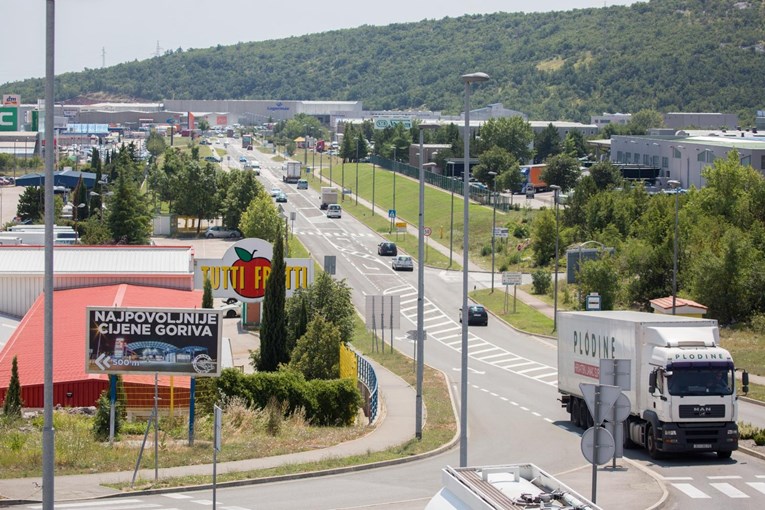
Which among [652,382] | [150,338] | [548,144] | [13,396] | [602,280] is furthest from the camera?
[548,144]

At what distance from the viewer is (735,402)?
3114 centimetres

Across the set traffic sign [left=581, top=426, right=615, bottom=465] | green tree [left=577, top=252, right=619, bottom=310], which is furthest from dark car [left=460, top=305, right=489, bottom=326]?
traffic sign [left=581, top=426, right=615, bottom=465]

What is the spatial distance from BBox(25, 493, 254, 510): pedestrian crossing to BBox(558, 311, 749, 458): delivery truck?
11.3 metres

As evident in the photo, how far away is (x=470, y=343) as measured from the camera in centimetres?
6072

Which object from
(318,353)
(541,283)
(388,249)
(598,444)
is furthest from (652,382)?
(388,249)

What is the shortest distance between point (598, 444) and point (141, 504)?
10357mm

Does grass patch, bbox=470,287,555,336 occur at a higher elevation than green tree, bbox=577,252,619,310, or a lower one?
lower

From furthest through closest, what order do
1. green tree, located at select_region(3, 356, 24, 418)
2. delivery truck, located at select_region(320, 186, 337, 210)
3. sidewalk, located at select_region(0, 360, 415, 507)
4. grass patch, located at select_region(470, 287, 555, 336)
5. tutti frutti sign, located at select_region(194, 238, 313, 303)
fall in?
1. delivery truck, located at select_region(320, 186, 337, 210)
2. grass patch, located at select_region(470, 287, 555, 336)
3. tutti frutti sign, located at select_region(194, 238, 313, 303)
4. green tree, located at select_region(3, 356, 24, 418)
5. sidewalk, located at select_region(0, 360, 415, 507)

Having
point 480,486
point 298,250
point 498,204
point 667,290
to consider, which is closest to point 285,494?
point 480,486

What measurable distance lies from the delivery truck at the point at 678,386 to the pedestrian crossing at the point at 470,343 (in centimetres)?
1455

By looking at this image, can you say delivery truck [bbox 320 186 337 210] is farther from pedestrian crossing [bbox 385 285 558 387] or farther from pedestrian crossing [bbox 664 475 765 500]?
pedestrian crossing [bbox 664 475 765 500]

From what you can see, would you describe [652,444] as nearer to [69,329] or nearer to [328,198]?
[69,329]

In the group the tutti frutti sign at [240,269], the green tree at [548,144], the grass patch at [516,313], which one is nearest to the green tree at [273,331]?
the tutti frutti sign at [240,269]

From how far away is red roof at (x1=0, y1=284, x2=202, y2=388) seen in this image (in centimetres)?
3944
